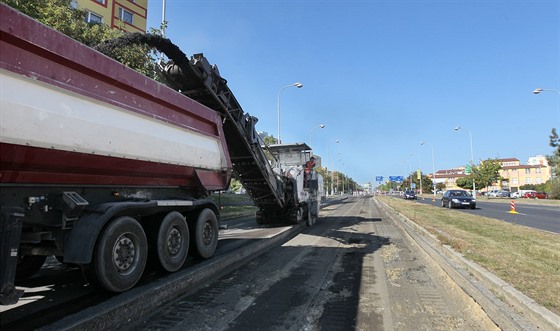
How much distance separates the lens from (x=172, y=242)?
6223 mm

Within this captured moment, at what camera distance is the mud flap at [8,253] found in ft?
11.5

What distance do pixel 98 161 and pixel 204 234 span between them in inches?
118

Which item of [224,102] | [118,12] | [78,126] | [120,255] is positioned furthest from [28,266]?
[118,12]

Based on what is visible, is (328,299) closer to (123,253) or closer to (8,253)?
(123,253)

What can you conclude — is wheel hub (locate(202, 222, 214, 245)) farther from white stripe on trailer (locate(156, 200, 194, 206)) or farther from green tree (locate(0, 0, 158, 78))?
green tree (locate(0, 0, 158, 78))

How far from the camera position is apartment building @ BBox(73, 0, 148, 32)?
1110 inches

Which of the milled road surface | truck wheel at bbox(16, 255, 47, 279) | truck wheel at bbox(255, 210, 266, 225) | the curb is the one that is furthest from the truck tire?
truck wheel at bbox(255, 210, 266, 225)

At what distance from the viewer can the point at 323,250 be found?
9.77 meters

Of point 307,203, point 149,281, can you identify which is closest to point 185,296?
point 149,281

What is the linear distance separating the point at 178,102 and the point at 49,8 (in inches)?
289

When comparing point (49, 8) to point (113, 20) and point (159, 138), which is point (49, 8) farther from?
point (113, 20)

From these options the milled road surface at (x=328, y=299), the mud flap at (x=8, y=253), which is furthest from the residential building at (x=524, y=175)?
the mud flap at (x=8, y=253)

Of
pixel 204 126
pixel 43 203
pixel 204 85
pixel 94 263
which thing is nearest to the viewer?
pixel 43 203

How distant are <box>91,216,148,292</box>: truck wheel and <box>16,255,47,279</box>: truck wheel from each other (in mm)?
1554
